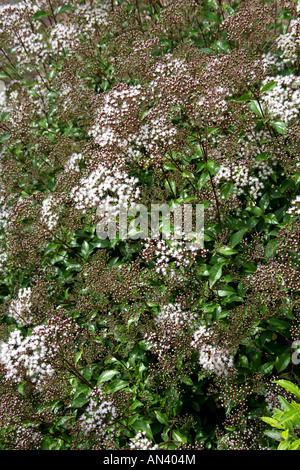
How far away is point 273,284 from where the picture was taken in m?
3.27

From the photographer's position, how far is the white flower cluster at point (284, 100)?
3941 millimetres

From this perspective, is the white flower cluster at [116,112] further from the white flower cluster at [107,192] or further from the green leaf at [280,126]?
the green leaf at [280,126]

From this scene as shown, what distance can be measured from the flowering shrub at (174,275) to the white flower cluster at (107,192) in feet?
0.07

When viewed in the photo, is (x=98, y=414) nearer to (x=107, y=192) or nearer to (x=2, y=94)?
(x=107, y=192)

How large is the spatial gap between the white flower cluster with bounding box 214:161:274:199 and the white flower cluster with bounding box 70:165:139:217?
873 mm

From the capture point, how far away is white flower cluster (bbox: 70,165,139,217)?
3.97 m

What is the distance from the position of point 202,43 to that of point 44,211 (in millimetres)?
3061

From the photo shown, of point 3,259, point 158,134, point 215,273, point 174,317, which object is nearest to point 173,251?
point 215,273

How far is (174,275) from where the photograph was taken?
3801mm

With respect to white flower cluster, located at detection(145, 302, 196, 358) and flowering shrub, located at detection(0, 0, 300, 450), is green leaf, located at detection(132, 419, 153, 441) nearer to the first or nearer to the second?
flowering shrub, located at detection(0, 0, 300, 450)

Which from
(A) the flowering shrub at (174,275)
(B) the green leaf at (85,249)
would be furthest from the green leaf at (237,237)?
(B) the green leaf at (85,249)

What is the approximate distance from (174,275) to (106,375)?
1115 millimetres

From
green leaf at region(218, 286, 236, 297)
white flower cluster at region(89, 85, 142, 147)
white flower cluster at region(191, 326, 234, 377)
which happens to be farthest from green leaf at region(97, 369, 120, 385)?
white flower cluster at region(89, 85, 142, 147)
